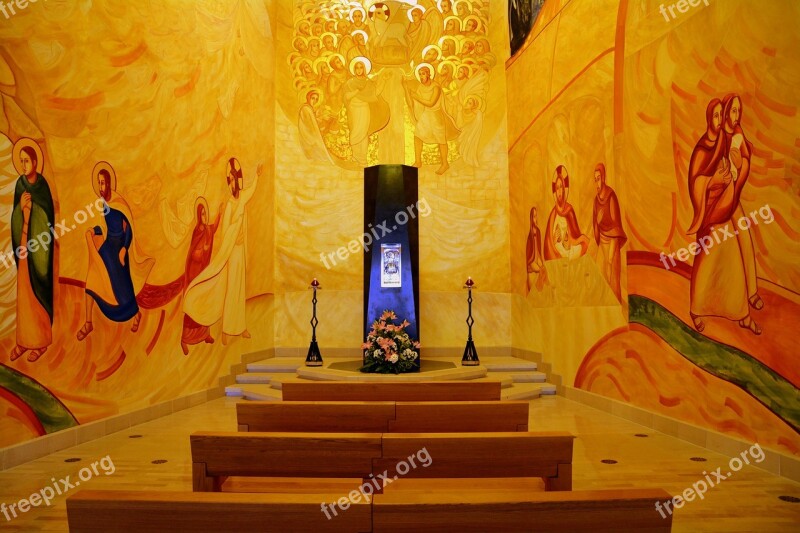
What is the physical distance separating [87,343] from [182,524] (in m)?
4.53

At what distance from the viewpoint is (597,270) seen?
7.10 m

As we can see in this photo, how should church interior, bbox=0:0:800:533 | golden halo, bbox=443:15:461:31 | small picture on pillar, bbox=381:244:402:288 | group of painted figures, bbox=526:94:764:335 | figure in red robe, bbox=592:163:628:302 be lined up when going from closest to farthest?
church interior, bbox=0:0:800:533
group of painted figures, bbox=526:94:764:335
figure in red robe, bbox=592:163:628:302
small picture on pillar, bbox=381:244:402:288
golden halo, bbox=443:15:461:31

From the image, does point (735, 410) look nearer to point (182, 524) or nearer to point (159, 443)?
point (182, 524)

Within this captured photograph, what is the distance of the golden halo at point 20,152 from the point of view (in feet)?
15.9

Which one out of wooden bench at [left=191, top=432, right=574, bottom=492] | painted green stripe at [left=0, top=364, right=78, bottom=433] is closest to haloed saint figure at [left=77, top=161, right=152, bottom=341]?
painted green stripe at [left=0, top=364, right=78, bottom=433]

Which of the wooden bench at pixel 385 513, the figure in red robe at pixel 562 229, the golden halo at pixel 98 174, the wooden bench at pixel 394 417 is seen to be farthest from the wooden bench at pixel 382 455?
the figure in red robe at pixel 562 229

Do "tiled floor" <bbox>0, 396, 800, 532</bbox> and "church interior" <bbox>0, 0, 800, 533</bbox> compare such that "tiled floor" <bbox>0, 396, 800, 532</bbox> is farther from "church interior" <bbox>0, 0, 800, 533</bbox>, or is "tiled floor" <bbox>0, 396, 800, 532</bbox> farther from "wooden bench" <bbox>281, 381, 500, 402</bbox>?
"wooden bench" <bbox>281, 381, 500, 402</bbox>

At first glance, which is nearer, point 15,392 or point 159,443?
point 15,392

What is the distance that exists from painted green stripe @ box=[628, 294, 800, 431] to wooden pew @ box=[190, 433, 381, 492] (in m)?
3.43

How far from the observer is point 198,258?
25.2 feet

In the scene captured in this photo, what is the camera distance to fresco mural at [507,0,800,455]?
4395 millimetres

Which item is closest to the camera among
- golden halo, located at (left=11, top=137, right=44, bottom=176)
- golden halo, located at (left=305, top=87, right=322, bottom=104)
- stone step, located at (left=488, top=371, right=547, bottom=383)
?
golden halo, located at (left=11, top=137, right=44, bottom=176)

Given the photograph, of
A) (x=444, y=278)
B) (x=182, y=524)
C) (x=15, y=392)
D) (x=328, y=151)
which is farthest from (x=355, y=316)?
(x=182, y=524)

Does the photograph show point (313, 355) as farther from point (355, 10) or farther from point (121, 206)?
point (355, 10)
